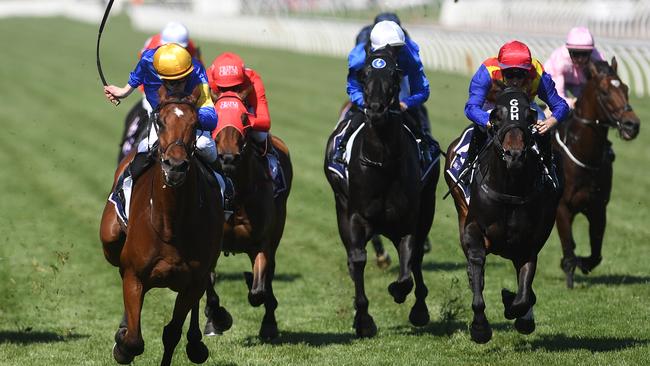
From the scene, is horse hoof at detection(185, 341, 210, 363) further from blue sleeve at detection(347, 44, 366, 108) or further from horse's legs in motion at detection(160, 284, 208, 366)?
blue sleeve at detection(347, 44, 366, 108)

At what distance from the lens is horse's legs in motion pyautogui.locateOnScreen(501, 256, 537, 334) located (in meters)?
8.80

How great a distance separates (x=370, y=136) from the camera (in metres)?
9.80

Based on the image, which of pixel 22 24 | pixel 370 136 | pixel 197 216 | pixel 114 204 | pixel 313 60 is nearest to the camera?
pixel 197 216

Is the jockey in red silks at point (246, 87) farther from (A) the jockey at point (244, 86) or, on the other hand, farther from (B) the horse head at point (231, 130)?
(B) the horse head at point (231, 130)

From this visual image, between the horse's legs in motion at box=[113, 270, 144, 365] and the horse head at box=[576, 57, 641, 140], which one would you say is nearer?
the horse's legs in motion at box=[113, 270, 144, 365]

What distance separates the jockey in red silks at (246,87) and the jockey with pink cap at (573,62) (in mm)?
3434

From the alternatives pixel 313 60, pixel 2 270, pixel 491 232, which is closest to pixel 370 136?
pixel 491 232

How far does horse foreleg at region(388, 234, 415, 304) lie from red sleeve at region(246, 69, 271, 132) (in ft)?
4.74

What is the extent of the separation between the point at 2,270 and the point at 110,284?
1336 mm

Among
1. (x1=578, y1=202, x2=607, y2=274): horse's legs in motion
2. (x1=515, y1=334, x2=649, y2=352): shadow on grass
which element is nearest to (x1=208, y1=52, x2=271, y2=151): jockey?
(x1=515, y1=334, x2=649, y2=352): shadow on grass

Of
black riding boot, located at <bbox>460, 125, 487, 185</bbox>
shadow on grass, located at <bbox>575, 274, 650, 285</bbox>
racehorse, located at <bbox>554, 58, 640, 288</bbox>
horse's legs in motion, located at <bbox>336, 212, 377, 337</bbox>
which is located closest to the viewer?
black riding boot, located at <bbox>460, 125, 487, 185</bbox>

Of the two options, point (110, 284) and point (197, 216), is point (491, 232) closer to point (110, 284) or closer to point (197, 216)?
point (197, 216)

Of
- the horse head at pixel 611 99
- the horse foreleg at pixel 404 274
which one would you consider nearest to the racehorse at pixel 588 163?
the horse head at pixel 611 99

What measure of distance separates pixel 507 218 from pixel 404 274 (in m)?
1.29
